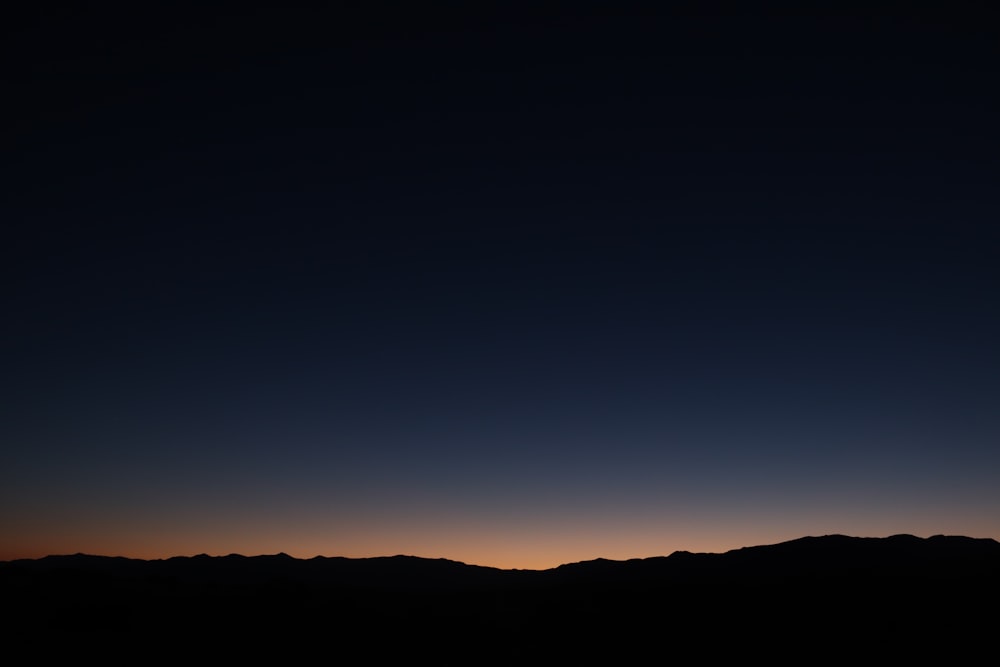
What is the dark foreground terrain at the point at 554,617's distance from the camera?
42.1 m

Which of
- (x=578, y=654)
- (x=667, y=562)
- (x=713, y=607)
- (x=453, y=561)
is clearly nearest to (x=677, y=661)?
(x=578, y=654)

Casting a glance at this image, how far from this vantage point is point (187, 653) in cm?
4603

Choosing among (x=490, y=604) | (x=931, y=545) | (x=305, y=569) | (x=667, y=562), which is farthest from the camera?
(x=305, y=569)

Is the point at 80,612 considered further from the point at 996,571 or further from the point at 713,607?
the point at 996,571

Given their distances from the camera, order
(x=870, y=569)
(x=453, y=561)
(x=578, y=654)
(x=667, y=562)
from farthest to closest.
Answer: (x=453, y=561) → (x=667, y=562) → (x=870, y=569) → (x=578, y=654)

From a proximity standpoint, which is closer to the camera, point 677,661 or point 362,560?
point 677,661

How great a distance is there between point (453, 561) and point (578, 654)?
298ft

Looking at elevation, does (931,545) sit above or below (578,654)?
above

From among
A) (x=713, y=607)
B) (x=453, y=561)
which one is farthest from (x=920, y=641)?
(x=453, y=561)

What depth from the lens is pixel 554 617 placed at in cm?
5403

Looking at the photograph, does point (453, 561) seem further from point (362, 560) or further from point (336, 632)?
point (336, 632)

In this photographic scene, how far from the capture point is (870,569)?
56.5 m

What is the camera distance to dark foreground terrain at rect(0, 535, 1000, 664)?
138 feet

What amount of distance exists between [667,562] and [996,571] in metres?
42.7
